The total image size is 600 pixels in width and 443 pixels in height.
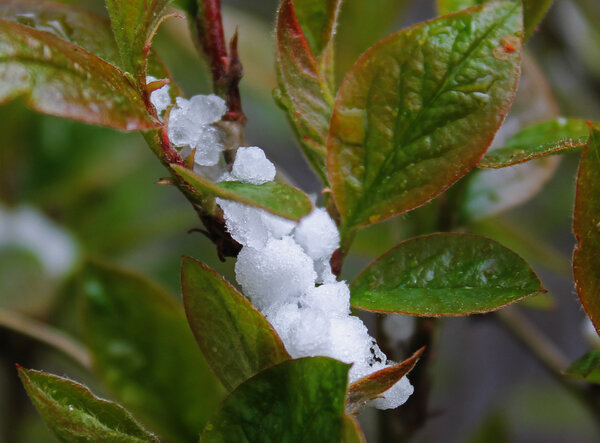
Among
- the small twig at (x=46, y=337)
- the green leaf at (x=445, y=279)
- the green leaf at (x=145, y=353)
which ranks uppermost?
the green leaf at (x=445, y=279)

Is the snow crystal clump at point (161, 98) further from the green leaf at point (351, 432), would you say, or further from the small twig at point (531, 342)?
the small twig at point (531, 342)

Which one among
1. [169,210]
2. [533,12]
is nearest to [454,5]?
[533,12]

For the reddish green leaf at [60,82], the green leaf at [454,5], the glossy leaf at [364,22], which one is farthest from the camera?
the glossy leaf at [364,22]

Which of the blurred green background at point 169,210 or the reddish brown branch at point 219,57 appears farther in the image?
the blurred green background at point 169,210

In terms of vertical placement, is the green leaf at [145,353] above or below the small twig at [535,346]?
above

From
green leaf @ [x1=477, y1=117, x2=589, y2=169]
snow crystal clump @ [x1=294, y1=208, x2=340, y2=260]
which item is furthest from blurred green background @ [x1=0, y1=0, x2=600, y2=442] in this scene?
snow crystal clump @ [x1=294, y1=208, x2=340, y2=260]

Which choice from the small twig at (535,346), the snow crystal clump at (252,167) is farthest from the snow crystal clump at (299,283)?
the small twig at (535,346)

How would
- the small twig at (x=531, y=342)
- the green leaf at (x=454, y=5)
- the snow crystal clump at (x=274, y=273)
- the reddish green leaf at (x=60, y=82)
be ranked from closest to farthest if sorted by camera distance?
1. the reddish green leaf at (x=60, y=82)
2. the snow crystal clump at (x=274, y=273)
3. the green leaf at (x=454, y=5)
4. the small twig at (x=531, y=342)
